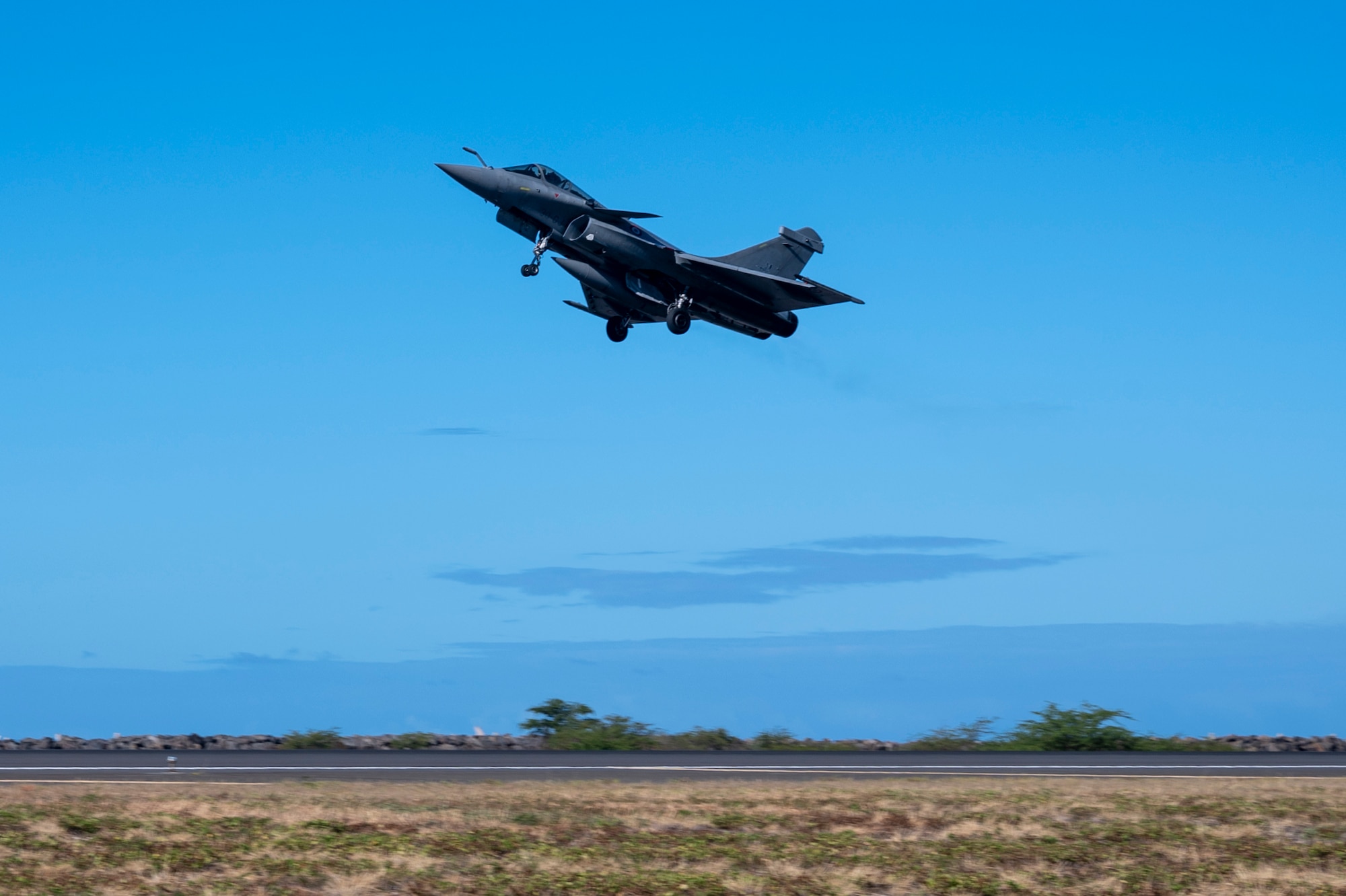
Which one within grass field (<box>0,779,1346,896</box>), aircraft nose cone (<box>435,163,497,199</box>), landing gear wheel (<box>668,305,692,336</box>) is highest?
aircraft nose cone (<box>435,163,497,199</box>)

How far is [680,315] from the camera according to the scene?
1518 inches

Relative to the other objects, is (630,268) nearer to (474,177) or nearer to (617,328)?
(617,328)

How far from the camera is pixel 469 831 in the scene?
53.6 ft

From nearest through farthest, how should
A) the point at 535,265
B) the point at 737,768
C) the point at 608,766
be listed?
1. the point at 737,768
2. the point at 608,766
3. the point at 535,265

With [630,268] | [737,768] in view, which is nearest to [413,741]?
[737,768]

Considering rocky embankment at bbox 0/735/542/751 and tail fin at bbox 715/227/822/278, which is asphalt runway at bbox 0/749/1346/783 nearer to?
rocky embankment at bbox 0/735/542/751

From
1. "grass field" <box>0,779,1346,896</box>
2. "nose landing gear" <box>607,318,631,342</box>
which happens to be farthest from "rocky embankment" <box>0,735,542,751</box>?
"nose landing gear" <box>607,318,631,342</box>

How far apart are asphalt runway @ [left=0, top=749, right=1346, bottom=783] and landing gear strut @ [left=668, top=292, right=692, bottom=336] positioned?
46.7 ft

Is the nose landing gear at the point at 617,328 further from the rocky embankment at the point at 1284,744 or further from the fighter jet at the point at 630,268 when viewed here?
the rocky embankment at the point at 1284,744

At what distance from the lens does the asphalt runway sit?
2230 cm

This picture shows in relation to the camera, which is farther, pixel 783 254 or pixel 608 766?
pixel 783 254

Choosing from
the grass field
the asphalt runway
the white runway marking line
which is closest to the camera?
the grass field

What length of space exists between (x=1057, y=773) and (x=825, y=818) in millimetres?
8086

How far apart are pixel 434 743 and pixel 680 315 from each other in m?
15.0
